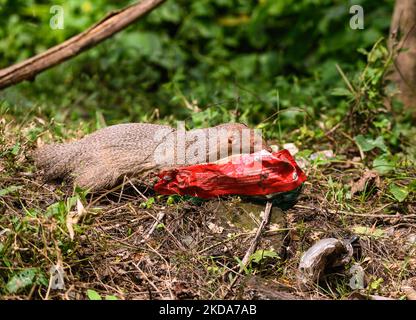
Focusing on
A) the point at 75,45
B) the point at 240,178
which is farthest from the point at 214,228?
the point at 75,45

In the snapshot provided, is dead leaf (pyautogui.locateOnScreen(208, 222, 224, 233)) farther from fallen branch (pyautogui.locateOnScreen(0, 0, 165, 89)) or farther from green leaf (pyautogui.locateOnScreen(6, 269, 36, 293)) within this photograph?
fallen branch (pyautogui.locateOnScreen(0, 0, 165, 89))

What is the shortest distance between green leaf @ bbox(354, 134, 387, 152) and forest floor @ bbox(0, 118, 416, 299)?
14.3 inches

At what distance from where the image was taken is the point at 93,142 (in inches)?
136

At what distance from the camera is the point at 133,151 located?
11.3 feet

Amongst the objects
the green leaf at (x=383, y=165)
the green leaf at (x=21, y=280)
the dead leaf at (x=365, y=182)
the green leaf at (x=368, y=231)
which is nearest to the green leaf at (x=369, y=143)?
the green leaf at (x=383, y=165)

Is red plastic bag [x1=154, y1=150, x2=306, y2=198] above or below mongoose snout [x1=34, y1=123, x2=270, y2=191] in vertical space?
below

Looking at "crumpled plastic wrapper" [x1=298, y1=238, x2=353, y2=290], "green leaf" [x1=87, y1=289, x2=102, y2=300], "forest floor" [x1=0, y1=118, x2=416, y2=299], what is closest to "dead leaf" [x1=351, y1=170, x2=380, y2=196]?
"forest floor" [x1=0, y1=118, x2=416, y2=299]

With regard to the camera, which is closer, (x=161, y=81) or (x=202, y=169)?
(x=202, y=169)

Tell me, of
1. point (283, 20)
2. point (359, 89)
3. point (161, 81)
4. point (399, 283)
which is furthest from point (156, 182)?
point (283, 20)

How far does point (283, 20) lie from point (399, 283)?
172 inches

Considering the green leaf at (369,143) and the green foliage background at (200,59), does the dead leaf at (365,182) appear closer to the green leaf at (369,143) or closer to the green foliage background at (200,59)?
the green leaf at (369,143)

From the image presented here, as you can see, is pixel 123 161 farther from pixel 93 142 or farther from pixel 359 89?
pixel 359 89

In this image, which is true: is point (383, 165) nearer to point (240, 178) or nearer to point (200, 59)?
point (240, 178)

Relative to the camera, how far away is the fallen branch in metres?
4.42
